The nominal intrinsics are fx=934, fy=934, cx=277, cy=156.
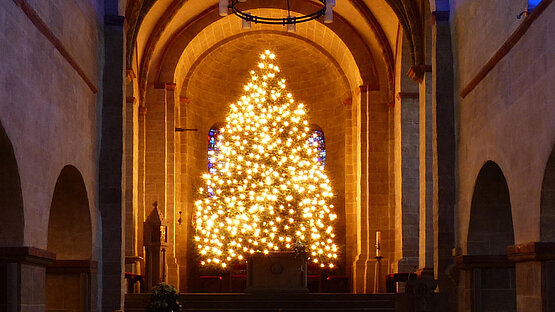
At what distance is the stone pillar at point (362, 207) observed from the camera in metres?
24.6

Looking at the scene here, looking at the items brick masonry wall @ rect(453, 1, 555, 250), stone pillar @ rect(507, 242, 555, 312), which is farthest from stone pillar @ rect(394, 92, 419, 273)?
stone pillar @ rect(507, 242, 555, 312)

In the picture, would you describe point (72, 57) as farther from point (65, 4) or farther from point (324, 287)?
point (324, 287)

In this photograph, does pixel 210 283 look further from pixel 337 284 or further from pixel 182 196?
pixel 337 284

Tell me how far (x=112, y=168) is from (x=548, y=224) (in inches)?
338

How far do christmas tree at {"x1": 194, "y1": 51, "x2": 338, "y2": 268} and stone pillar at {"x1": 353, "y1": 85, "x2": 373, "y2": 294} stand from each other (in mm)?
1621

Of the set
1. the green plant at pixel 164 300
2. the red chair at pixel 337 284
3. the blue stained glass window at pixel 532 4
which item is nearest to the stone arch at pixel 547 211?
the blue stained glass window at pixel 532 4

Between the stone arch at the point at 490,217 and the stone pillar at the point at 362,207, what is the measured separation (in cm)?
876

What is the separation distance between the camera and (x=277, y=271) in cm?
2106

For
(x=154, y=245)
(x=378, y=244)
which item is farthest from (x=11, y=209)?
(x=378, y=244)

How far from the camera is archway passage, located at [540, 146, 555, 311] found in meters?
11.5

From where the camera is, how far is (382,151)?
80.9 ft

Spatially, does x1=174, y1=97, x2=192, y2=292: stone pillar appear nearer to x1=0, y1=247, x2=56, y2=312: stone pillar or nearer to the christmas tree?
A: the christmas tree

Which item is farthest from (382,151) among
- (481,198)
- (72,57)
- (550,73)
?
(550,73)

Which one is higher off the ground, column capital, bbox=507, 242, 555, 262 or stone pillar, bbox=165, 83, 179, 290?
stone pillar, bbox=165, 83, 179, 290
